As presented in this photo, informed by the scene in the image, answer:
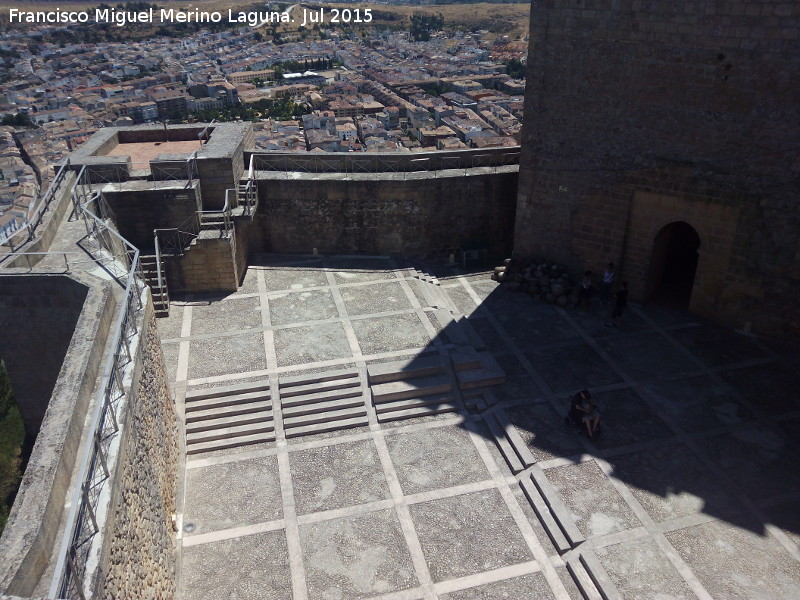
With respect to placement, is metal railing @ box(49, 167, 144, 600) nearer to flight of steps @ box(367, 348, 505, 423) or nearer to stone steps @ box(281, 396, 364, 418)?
stone steps @ box(281, 396, 364, 418)

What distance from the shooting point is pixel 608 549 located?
Answer: 9.14m

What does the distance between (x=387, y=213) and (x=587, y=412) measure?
24.9ft

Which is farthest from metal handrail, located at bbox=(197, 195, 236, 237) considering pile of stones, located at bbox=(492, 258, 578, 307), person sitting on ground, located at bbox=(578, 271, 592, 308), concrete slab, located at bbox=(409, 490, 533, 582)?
person sitting on ground, located at bbox=(578, 271, 592, 308)

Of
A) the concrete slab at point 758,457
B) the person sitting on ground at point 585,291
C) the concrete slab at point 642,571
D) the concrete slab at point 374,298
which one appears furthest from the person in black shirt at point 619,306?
the concrete slab at point 642,571

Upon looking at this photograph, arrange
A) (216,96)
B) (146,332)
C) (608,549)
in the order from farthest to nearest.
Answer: (216,96) < (146,332) < (608,549)

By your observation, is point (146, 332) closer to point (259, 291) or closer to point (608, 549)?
point (259, 291)

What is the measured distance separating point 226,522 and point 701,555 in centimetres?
696

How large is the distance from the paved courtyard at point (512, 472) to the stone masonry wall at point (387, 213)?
2.68 metres

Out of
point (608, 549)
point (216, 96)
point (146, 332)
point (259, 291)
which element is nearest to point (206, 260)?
point (259, 291)

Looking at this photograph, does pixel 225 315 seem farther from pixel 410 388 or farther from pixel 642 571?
pixel 642 571

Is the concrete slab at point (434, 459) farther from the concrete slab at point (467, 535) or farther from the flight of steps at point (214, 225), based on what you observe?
the flight of steps at point (214, 225)

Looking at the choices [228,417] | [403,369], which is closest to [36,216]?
[228,417]

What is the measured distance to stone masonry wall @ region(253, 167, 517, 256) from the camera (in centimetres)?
1589

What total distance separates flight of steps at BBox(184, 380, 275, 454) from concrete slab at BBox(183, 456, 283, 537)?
1.66ft
